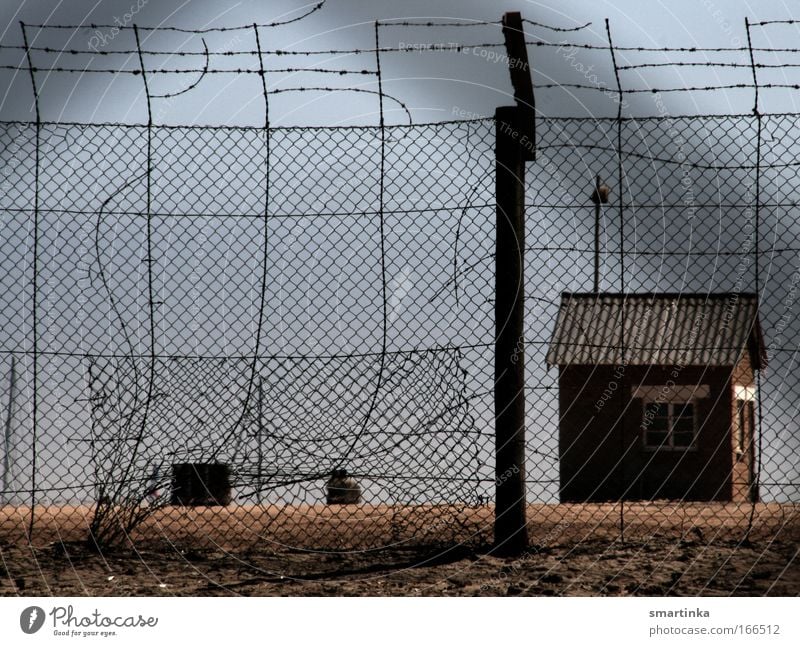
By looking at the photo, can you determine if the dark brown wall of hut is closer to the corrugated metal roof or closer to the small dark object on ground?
the corrugated metal roof

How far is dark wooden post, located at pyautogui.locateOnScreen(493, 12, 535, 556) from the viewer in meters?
4.91

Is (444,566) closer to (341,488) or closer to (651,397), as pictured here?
(341,488)

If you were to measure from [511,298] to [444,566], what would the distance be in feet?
4.53

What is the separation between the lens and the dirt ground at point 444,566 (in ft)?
14.9

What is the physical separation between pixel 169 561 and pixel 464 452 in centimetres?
159

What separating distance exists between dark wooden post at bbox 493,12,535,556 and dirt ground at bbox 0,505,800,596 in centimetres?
27

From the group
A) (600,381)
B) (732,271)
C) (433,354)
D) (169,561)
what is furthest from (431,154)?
(600,381)

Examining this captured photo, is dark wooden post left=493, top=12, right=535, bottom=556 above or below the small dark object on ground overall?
above

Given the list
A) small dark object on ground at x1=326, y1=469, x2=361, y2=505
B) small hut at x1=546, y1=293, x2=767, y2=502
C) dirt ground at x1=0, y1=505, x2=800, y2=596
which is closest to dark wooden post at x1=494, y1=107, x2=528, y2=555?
dirt ground at x1=0, y1=505, x2=800, y2=596
